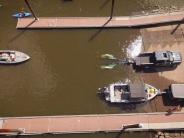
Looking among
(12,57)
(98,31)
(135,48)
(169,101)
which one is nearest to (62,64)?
(12,57)

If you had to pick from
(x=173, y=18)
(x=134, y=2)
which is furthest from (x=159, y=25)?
(x=134, y=2)

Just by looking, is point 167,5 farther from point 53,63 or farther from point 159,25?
point 53,63

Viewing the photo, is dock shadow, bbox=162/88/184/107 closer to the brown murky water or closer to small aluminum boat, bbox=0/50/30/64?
the brown murky water

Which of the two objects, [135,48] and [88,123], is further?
[135,48]

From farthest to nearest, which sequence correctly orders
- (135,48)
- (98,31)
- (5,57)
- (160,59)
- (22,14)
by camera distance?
1. (22,14)
2. (98,31)
3. (135,48)
4. (5,57)
5. (160,59)

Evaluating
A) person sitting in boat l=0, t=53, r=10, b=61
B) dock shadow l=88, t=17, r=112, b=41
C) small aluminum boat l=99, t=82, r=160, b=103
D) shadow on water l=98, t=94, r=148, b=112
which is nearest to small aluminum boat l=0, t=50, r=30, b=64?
person sitting in boat l=0, t=53, r=10, b=61

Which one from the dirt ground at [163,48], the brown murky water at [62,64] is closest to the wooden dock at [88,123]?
the brown murky water at [62,64]

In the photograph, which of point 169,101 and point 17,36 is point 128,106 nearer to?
point 169,101
